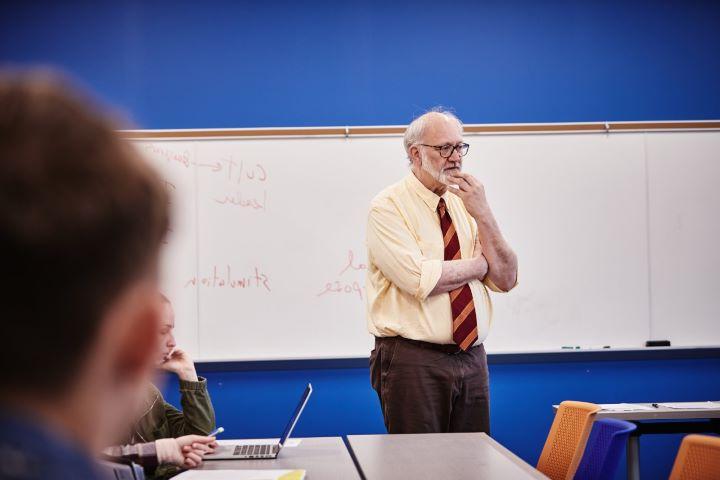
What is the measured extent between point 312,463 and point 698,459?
0.97 m

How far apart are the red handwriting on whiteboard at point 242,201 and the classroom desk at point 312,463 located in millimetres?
1878

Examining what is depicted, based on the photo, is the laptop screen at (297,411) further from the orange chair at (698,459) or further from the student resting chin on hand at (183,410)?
the orange chair at (698,459)

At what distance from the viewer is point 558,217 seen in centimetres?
398

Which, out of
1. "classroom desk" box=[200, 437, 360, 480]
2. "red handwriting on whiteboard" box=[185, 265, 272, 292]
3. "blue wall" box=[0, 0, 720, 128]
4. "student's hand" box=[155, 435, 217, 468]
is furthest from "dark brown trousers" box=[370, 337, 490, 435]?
"blue wall" box=[0, 0, 720, 128]

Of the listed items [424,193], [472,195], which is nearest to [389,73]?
[424,193]

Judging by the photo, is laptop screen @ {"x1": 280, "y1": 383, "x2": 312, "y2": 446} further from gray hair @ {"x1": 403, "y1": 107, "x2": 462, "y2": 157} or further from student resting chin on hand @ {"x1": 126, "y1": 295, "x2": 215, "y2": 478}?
gray hair @ {"x1": 403, "y1": 107, "x2": 462, "y2": 157}

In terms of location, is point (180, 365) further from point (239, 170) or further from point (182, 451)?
point (239, 170)

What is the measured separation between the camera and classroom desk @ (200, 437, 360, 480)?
183 cm

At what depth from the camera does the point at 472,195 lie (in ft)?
8.63

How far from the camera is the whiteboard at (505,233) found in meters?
3.84

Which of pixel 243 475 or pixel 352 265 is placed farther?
pixel 352 265

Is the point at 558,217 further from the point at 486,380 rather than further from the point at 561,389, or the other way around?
the point at 486,380

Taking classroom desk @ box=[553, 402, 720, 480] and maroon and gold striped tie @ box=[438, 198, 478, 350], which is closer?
maroon and gold striped tie @ box=[438, 198, 478, 350]

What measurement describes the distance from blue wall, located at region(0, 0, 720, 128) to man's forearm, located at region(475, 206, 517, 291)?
5.17ft
